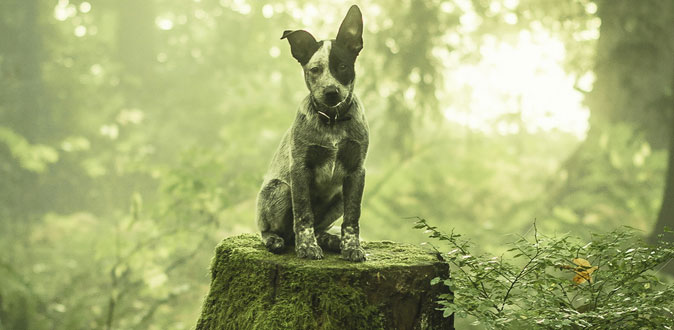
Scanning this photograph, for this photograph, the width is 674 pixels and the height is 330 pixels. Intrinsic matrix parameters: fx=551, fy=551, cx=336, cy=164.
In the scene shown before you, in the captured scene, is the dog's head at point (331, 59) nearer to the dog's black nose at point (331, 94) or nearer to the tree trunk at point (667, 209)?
the dog's black nose at point (331, 94)

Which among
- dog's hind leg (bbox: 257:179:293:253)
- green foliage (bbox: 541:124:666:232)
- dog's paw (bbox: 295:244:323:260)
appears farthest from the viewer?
green foliage (bbox: 541:124:666:232)

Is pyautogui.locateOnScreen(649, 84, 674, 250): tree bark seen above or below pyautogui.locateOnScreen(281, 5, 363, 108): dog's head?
above

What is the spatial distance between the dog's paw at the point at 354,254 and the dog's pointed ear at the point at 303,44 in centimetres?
131

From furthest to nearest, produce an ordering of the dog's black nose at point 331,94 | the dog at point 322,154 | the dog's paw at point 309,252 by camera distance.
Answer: the dog's paw at point 309,252, the dog at point 322,154, the dog's black nose at point 331,94

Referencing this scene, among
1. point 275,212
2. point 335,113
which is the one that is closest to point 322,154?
→ point 335,113

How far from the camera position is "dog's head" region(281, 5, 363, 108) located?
11.7 ft

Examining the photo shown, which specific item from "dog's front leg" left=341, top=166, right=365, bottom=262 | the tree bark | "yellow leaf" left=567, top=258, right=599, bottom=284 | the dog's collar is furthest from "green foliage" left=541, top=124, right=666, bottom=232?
the dog's collar

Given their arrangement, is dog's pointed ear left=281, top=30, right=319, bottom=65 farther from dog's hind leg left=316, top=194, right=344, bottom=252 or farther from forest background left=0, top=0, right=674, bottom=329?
forest background left=0, top=0, right=674, bottom=329

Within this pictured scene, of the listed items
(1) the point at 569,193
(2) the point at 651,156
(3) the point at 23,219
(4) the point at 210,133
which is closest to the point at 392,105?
(1) the point at 569,193

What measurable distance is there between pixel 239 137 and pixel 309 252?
305 inches

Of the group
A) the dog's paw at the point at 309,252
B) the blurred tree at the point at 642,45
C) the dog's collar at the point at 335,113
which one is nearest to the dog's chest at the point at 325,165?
the dog's collar at the point at 335,113

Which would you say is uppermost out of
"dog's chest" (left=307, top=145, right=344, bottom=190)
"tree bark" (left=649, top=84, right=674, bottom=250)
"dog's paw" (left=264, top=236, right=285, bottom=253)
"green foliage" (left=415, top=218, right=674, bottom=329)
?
"tree bark" (left=649, top=84, right=674, bottom=250)

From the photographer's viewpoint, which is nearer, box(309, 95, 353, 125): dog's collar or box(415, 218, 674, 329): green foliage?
box(415, 218, 674, 329): green foliage

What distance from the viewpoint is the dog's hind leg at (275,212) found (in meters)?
4.10
